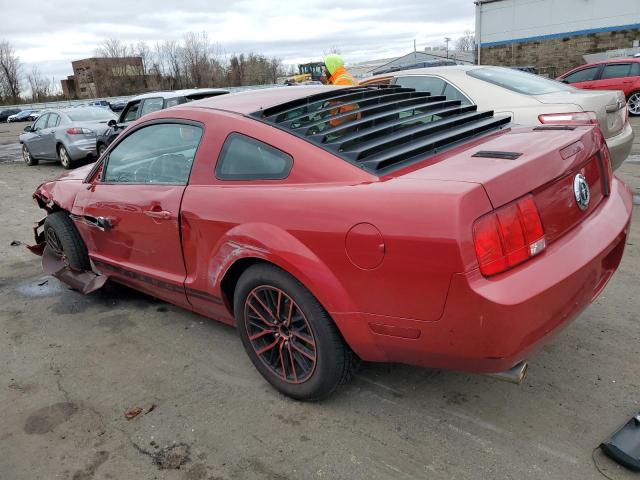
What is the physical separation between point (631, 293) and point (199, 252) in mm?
2923

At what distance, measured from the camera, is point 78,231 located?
4.23m

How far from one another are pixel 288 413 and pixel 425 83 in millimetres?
4575

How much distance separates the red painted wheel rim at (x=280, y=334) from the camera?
2.58m

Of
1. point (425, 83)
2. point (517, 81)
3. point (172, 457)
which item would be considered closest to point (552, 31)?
point (517, 81)

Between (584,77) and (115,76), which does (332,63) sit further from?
(115,76)

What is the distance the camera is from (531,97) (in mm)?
5430

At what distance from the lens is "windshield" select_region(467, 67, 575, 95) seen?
566 centimetres

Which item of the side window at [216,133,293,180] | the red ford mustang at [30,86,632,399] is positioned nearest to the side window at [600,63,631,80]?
the red ford mustang at [30,86,632,399]

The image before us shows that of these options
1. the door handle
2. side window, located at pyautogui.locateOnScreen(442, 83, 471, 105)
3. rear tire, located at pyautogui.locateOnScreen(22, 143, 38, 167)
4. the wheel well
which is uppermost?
side window, located at pyautogui.locateOnScreen(442, 83, 471, 105)

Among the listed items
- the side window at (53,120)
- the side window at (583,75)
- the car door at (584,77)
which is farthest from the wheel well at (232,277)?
the side window at (583,75)

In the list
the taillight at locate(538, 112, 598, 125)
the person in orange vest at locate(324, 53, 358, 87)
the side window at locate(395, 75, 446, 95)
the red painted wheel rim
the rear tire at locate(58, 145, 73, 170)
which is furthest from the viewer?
the rear tire at locate(58, 145, 73, 170)

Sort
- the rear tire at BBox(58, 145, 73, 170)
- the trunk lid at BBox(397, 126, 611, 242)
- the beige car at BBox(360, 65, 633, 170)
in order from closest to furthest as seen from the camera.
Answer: the trunk lid at BBox(397, 126, 611, 242)
the beige car at BBox(360, 65, 633, 170)
the rear tire at BBox(58, 145, 73, 170)

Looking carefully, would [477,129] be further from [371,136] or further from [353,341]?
[353,341]

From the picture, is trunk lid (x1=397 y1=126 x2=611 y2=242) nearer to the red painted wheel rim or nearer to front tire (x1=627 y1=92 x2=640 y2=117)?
the red painted wheel rim
